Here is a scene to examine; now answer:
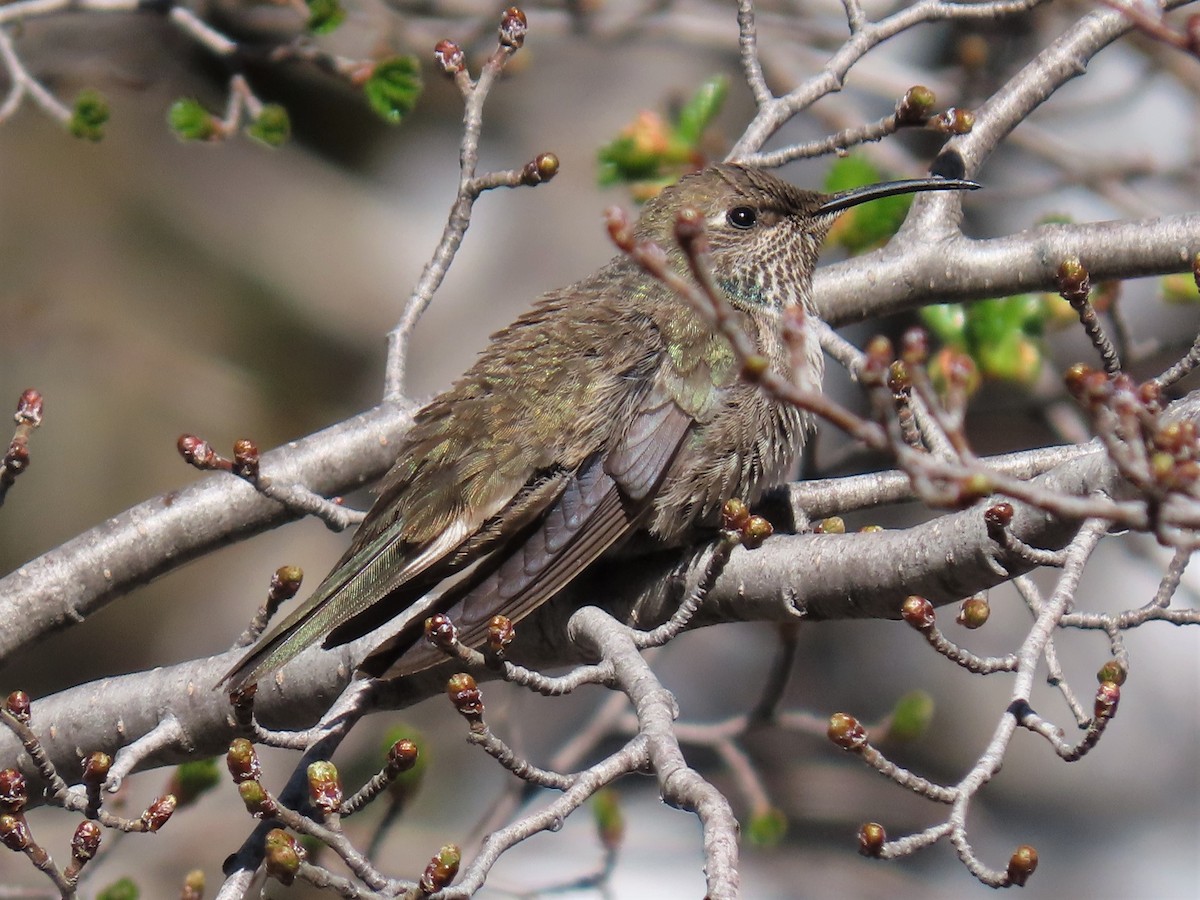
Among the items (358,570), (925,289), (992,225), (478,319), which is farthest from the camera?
(478,319)

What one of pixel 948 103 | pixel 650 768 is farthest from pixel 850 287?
pixel 948 103

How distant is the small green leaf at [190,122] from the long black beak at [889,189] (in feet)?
6.94

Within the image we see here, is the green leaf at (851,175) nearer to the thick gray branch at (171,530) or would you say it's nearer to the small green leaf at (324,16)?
the small green leaf at (324,16)

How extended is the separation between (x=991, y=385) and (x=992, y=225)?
4.54ft

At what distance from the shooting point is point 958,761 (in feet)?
23.5

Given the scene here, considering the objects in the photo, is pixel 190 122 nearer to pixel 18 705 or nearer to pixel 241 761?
pixel 18 705

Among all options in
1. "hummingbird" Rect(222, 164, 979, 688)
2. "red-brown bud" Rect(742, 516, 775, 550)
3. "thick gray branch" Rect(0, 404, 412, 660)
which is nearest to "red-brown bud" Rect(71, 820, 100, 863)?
"hummingbird" Rect(222, 164, 979, 688)

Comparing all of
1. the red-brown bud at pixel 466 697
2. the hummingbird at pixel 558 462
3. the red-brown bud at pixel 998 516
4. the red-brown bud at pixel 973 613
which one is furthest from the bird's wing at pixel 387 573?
the red-brown bud at pixel 998 516

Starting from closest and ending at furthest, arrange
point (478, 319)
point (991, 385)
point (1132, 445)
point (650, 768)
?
point (1132, 445) < point (650, 768) < point (991, 385) < point (478, 319)

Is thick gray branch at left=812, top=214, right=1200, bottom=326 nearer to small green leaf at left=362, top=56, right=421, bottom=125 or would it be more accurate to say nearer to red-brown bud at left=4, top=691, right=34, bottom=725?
small green leaf at left=362, top=56, right=421, bottom=125

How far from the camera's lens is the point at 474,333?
8750mm

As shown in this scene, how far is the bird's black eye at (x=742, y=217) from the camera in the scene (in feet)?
15.0

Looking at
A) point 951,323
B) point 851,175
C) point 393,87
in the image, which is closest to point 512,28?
point 393,87

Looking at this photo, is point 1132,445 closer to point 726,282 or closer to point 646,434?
point 646,434
